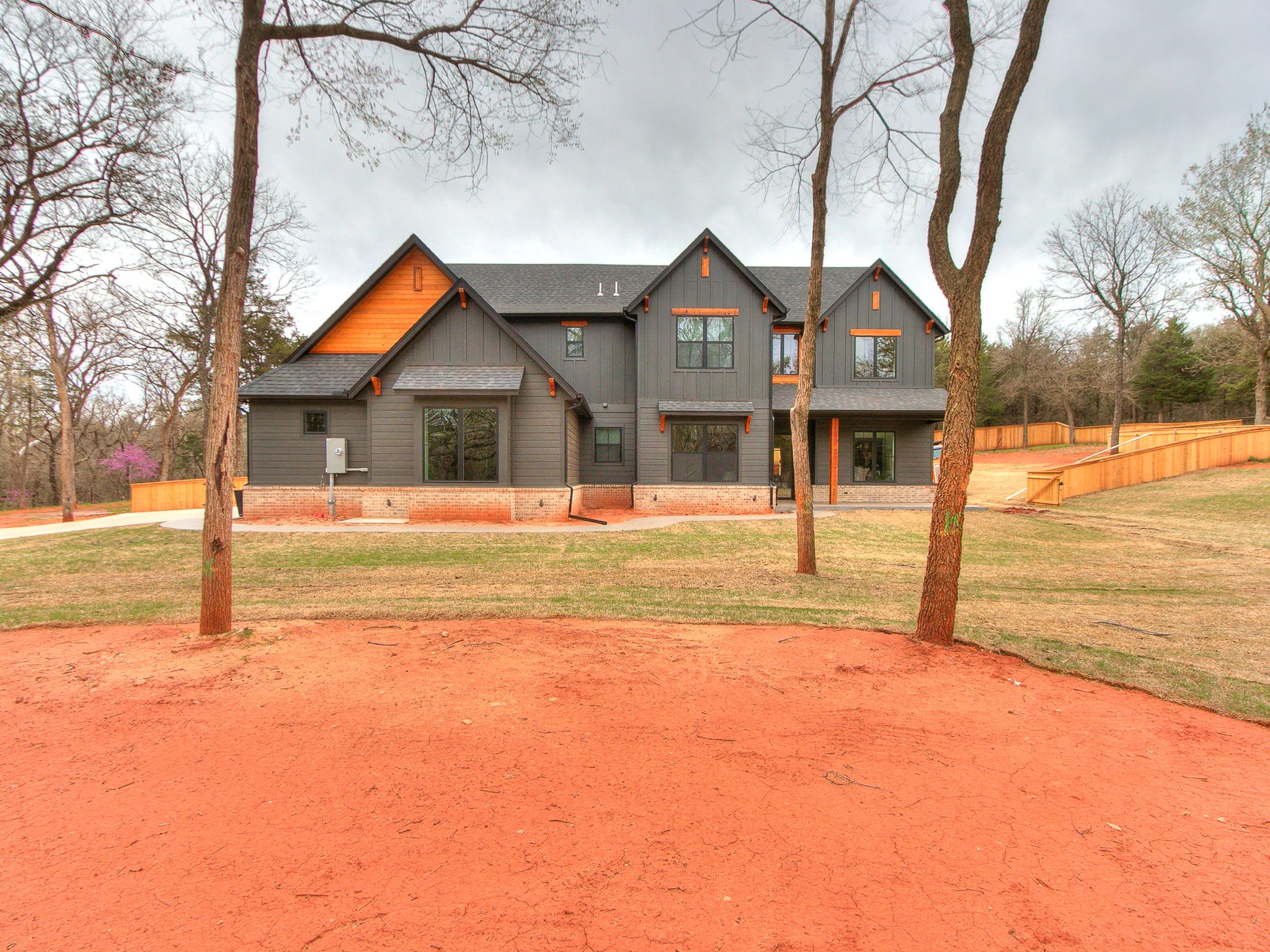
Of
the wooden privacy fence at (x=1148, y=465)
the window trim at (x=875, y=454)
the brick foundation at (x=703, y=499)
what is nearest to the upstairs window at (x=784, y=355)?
the window trim at (x=875, y=454)

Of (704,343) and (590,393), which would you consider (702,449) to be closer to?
(704,343)

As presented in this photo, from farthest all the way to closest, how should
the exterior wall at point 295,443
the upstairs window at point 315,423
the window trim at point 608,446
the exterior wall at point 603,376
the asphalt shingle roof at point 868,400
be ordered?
the window trim at point 608,446 → the exterior wall at point 603,376 → the asphalt shingle roof at point 868,400 → the upstairs window at point 315,423 → the exterior wall at point 295,443

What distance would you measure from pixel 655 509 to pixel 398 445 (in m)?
8.33

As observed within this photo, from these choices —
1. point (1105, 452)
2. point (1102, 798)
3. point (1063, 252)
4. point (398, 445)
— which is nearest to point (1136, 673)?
point (1102, 798)

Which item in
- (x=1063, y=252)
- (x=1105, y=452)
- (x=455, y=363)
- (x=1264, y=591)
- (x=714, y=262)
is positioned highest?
(x=1063, y=252)

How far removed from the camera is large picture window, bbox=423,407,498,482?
16609 mm

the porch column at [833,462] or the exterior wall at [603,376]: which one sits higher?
the exterior wall at [603,376]

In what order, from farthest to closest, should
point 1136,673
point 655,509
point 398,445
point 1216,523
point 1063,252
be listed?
point 1063,252
point 655,509
point 398,445
point 1216,523
point 1136,673

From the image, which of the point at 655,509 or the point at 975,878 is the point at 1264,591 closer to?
the point at 975,878

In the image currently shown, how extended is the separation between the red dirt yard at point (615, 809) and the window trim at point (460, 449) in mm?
11518

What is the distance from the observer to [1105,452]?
88.4ft

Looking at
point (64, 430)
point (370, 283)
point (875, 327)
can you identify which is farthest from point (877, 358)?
point (64, 430)

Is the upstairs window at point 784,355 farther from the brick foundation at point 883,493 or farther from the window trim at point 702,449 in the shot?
the brick foundation at point 883,493

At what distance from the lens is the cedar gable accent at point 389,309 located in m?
19.3
